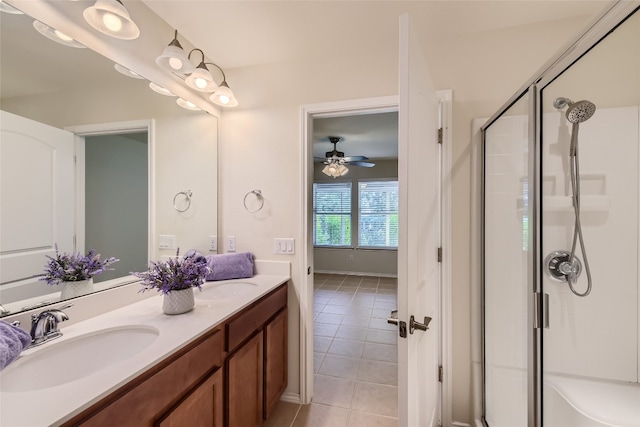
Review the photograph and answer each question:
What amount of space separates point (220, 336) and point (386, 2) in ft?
6.27

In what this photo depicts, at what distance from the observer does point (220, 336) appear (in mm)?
1226

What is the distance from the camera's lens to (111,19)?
1.17 m

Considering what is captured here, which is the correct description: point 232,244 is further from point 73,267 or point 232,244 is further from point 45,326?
point 45,326

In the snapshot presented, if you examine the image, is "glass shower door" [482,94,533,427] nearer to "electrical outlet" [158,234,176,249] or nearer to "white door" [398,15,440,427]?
"white door" [398,15,440,427]

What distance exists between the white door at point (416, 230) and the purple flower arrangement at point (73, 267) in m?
1.38

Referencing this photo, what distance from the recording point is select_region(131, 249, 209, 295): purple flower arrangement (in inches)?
48.4

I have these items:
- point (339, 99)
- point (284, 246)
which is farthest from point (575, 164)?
point (284, 246)

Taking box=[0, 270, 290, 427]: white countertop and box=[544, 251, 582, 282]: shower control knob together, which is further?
box=[544, 251, 582, 282]: shower control knob

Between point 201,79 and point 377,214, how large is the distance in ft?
15.0

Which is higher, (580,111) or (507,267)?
(580,111)

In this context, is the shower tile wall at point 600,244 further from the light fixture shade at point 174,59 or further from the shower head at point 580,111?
the light fixture shade at point 174,59

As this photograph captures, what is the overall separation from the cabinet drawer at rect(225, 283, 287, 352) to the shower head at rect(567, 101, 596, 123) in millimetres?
1857

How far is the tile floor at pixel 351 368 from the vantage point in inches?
70.9

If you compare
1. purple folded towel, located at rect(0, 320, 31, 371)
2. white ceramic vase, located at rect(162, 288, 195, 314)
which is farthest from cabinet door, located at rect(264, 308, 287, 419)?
purple folded towel, located at rect(0, 320, 31, 371)
